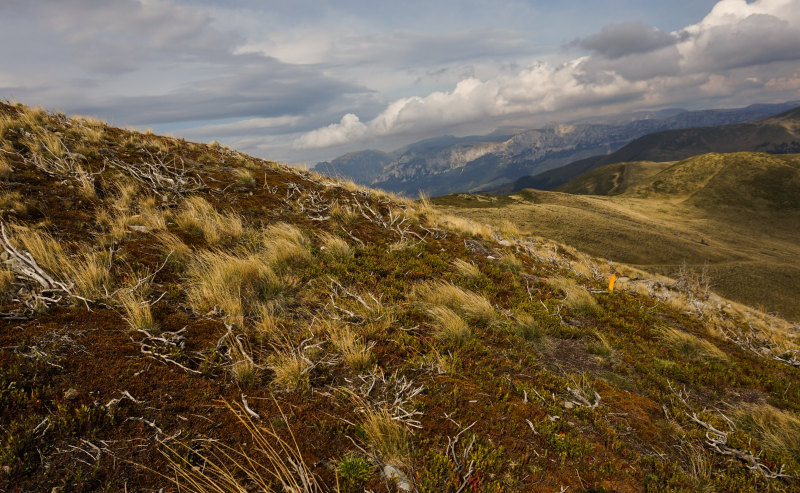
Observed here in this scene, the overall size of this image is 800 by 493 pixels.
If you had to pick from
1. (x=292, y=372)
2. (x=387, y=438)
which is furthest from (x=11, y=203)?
(x=387, y=438)

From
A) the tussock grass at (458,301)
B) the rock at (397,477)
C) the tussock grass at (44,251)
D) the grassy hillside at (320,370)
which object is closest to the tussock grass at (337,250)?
the grassy hillside at (320,370)

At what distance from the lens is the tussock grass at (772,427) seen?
4.48 metres

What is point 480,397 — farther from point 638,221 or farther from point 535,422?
point 638,221

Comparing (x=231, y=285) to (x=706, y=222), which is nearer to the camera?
(x=231, y=285)

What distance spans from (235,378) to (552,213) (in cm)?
5497

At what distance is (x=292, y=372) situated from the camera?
4.02 m

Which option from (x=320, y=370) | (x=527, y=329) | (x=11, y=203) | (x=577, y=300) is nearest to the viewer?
(x=320, y=370)

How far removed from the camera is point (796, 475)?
397cm

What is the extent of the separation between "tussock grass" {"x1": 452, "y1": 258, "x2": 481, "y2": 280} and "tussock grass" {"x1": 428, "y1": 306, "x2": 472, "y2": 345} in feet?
8.72

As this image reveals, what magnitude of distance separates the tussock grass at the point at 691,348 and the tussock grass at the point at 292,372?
25.1 feet

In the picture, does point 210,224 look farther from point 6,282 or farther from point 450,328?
point 450,328

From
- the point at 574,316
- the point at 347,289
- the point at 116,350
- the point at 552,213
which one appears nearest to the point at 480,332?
the point at 347,289

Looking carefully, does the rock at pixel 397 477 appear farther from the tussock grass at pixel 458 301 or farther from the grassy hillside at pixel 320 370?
the tussock grass at pixel 458 301

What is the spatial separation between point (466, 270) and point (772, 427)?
566 cm
